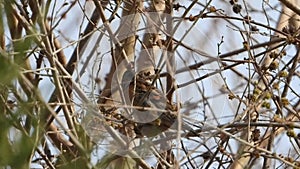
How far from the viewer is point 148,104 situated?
3.89m

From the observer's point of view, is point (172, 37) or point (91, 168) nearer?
point (91, 168)

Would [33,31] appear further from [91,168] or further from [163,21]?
[163,21]

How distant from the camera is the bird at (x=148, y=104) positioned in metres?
3.46

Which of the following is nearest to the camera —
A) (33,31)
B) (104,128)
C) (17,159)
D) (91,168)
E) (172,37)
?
(17,159)

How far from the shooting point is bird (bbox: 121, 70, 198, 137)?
3463 mm

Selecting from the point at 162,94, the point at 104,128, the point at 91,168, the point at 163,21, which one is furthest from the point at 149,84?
the point at 91,168

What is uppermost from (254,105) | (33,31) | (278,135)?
(33,31)

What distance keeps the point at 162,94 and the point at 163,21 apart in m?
0.54

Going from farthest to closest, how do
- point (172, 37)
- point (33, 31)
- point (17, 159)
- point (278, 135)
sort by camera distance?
point (278, 135) → point (172, 37) → point (33, 31) → point (17, 159)

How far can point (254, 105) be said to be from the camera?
321 cm

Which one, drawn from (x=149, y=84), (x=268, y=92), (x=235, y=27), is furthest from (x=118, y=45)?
(x=268, y=92)

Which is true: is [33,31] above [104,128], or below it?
above

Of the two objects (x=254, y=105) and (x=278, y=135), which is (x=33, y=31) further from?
(x=278, y=135)

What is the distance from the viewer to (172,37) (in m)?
3.59
